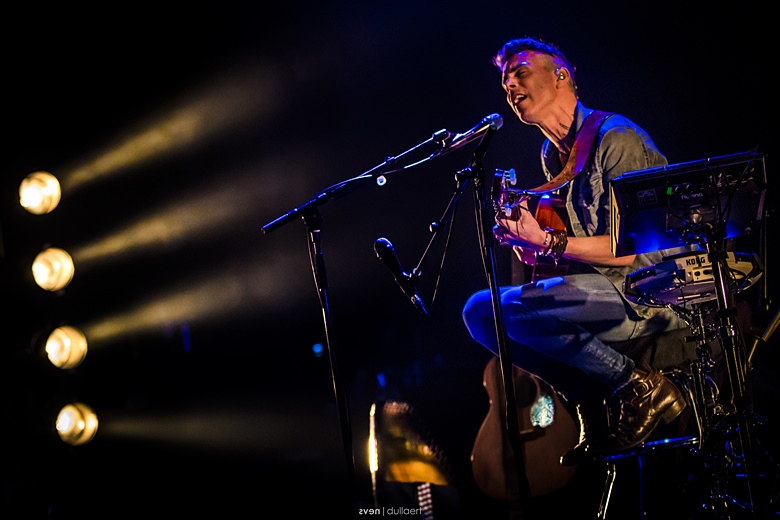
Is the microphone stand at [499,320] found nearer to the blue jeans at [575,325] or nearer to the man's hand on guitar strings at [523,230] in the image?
the man's hand on guitar strings at [523,230]

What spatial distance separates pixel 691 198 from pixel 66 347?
2809 millimetres

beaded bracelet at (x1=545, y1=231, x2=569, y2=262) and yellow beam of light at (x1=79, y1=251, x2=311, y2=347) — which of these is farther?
yellow beam of light at (x1=79, y1=251, x2=311, y2=347)

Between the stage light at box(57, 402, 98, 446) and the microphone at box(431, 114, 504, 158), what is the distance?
2016 millimetres

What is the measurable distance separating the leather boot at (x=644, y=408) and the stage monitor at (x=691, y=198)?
79cm

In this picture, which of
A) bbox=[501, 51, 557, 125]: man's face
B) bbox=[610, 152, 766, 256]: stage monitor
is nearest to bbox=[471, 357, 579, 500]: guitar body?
bbox=[610, 152, 766, 256]: stage monitor

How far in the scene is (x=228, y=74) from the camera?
4.75m

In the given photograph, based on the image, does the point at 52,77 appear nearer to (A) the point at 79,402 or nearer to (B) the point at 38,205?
(B) the point at 38,205

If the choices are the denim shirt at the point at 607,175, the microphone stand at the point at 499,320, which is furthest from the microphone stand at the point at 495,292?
the denim shirt at the point at 607,175

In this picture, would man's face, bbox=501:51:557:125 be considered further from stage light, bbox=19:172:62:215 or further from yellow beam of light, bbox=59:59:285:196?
stage light, bbox=19:172:62:215

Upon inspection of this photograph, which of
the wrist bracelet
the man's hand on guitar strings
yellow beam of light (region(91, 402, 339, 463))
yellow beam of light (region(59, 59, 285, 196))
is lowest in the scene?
yellow beam of light (region(91, 402, 339, 463))

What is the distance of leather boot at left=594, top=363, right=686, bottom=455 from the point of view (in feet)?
10.7

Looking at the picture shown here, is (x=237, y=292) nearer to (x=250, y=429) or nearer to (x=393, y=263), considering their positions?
(x=250, y=429)

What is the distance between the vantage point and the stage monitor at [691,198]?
2738 mm

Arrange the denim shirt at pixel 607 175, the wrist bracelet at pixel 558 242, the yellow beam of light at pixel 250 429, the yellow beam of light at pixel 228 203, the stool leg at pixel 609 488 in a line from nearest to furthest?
the stool leg at pixel 609 488, the wrist bracelet at pixel 558 242, the denim shirt at pixel 607 175, the yellow beam of light at pixel 250 429, the yellow beam of light at pixel 228 203
